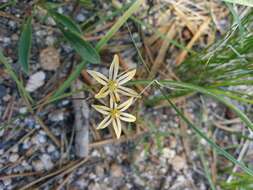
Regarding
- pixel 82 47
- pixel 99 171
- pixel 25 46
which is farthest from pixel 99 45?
pixel 99 171

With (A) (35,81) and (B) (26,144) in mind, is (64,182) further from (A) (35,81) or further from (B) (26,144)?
(A) (35,81)

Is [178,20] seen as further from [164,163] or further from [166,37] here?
[164,163]

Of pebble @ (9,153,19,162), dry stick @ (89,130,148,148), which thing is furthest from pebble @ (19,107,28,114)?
dry stick @ (89,130,148,148)

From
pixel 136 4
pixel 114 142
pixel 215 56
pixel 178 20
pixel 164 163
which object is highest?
pixel 136 4

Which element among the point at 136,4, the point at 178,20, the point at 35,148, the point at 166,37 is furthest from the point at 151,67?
the point at 35,148

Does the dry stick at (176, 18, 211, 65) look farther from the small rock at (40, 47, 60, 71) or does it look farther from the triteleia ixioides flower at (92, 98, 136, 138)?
the triteleia ixioides flower at (92, 98, 136, 138)

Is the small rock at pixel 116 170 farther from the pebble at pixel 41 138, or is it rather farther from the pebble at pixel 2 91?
the pebble at pixel 2 91
